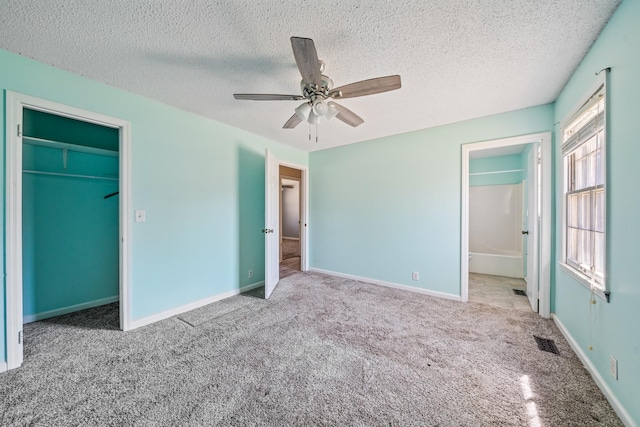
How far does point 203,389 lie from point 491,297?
11.5 feet

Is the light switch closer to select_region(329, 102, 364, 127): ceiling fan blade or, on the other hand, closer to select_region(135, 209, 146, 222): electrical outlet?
select_region(135, 209, 146, 222): electrical outlet

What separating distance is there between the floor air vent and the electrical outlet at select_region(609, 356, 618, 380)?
1.87 feet

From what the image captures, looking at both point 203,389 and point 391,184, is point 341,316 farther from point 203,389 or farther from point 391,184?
point 391,184

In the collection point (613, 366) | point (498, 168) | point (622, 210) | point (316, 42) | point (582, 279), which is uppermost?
point (316, 42)

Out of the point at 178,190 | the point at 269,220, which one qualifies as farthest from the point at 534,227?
the point at 178,190

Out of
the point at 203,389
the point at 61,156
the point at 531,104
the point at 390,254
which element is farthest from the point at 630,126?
the point at 61,156

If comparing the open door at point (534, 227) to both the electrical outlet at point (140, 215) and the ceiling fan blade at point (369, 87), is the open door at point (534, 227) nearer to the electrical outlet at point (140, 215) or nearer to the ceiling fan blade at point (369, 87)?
the ceiling fan blade at point (369, 87)

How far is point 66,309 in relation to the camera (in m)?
2.72

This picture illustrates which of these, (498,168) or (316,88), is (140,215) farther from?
(498,168)

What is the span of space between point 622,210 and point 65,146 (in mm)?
4859

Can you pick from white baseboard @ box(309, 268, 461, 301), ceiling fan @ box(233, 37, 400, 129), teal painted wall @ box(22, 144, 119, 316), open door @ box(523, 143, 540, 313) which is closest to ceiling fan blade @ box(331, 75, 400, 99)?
ceiling fan @ box(233, 37, 400, 129)

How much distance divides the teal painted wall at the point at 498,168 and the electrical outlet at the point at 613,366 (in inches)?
133

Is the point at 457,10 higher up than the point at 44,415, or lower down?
higher up

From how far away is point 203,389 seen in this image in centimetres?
157
